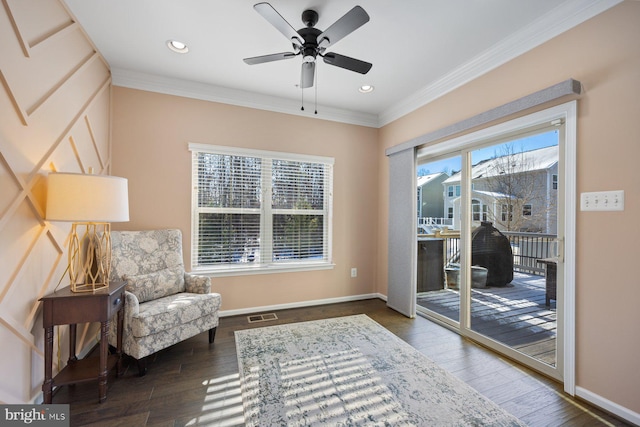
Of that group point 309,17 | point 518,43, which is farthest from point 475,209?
→ point 309,17

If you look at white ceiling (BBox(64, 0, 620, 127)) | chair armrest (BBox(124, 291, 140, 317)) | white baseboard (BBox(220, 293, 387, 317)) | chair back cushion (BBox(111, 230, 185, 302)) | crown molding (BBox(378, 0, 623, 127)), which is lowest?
white baseboard (BBox(220, 293, 387, 317))

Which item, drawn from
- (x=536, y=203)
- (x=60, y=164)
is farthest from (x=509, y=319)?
(x=60, y=164)

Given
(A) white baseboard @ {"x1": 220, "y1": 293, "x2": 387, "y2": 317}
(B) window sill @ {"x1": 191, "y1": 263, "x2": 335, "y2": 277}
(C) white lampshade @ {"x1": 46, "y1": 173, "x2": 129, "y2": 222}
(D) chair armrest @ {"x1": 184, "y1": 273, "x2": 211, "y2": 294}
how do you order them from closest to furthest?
(C) white lampshade @ {"x1": 46, "y1": 173, "x2": 129, "y2": 222}
(D) chair armrest @ {"x1": 184, "y1": 273, "x2": 211, "y2": 294}
(B) window sill @ {"x1": 191, "y1": 263, "x2": 335, "y2": 277}
(A) white baseboard @ {"x1": 220, "y1": 293, "x2": 387, "y2": 317}

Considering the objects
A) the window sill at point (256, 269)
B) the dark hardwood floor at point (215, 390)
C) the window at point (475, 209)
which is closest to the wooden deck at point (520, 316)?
the dark hardwood floor at point (215, 390)

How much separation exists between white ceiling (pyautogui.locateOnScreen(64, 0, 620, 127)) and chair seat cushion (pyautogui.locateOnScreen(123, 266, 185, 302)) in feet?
6.81

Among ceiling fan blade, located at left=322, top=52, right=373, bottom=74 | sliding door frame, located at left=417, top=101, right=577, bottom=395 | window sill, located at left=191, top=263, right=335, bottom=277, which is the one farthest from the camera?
window sill, located at left=191, top=263, right=335, bottom=277

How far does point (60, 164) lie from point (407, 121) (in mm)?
3637

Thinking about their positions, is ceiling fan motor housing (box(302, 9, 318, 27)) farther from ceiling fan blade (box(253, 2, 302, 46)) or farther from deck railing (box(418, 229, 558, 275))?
deck railing (box(418, 229, 558, 275))

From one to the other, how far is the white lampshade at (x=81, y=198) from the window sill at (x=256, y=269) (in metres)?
1.50

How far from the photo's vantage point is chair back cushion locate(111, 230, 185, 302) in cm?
251

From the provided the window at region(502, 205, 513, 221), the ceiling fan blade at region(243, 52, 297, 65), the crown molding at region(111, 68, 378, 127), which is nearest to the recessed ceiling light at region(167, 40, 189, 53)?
the crown molding at region(111, 68, 378, 127)

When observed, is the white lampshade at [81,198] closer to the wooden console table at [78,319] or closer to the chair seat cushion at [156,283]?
the wooden console table at [78,319]

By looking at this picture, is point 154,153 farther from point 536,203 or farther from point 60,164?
point 536,203

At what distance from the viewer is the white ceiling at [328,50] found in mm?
2025
